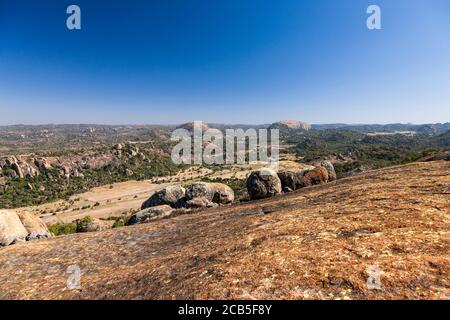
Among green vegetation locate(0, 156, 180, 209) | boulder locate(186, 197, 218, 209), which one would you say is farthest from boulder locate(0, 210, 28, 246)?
green vegetation locate(0, 156, 180, 209)

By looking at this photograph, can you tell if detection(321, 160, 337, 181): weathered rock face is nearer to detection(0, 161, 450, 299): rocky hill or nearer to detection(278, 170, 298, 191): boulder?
detection(278, 170, 298, 191): boulder

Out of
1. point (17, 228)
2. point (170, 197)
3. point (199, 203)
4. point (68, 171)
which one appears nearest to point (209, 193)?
point (199, 203)

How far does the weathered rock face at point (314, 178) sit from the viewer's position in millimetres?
29953

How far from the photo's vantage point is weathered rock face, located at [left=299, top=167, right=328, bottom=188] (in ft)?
98.3

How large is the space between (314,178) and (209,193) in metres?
12.6

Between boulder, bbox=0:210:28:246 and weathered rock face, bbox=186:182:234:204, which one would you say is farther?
weathered rock face, bbox=186:182:234:204

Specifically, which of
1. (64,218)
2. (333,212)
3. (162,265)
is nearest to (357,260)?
(333,212)

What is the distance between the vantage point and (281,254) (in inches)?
417

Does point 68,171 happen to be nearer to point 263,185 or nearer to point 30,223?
point 30,223

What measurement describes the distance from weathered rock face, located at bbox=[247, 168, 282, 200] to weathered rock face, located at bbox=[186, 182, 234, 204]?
7.14 meters

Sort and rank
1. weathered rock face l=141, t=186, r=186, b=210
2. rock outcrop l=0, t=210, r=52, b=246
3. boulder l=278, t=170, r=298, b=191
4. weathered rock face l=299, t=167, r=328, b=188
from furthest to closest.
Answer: weathered rock face l=141, t=186, r=186, b=210 < weathered rock face l=299, t=167, r=328, b=188 < boulder l=278, t=170, r=298, b=191 < rock outcrop l=0, t=210, r=52, b=246

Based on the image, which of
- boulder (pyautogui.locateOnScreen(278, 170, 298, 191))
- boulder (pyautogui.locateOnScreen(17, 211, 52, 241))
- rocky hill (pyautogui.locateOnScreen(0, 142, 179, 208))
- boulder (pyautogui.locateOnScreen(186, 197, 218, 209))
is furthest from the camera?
rocky hill (pyautogui.locateOnScreen(0, 142, 179, 208))

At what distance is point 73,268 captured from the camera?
48.0 ft
